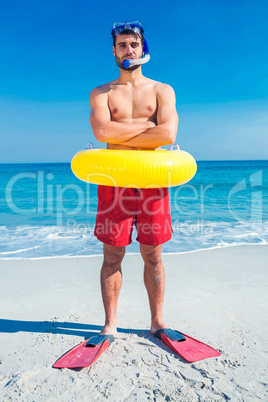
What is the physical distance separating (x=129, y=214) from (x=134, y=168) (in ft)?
1.50

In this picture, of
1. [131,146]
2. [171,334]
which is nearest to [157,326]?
[171,334]

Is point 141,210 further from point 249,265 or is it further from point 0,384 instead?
point 249,265

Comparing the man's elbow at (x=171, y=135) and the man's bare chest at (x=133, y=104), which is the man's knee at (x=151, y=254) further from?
the man's bare chest at (x=133, y=104)

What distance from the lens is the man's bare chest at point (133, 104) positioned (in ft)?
8.47

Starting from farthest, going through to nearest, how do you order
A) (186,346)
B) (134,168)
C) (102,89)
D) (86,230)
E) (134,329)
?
(86,230)
(134,329)
(102,89)
(186,346)
(134,168)

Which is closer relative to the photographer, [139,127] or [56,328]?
[139,127]

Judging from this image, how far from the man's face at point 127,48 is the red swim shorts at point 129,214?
995mm

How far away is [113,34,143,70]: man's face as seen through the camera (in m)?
2.51

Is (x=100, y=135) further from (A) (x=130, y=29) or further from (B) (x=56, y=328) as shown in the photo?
(B) (x=56, y=328)

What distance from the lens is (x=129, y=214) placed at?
8.45 ft

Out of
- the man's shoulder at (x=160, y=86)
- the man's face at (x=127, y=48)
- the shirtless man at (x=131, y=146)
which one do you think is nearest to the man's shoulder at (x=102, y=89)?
the shirtless man at (x=131, y=146)

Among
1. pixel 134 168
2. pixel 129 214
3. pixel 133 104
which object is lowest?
pixel 129 214

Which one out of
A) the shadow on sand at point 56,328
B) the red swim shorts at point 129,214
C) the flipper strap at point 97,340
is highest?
the red swim shorts at point 129,214

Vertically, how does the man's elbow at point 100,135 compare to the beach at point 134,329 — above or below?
above
